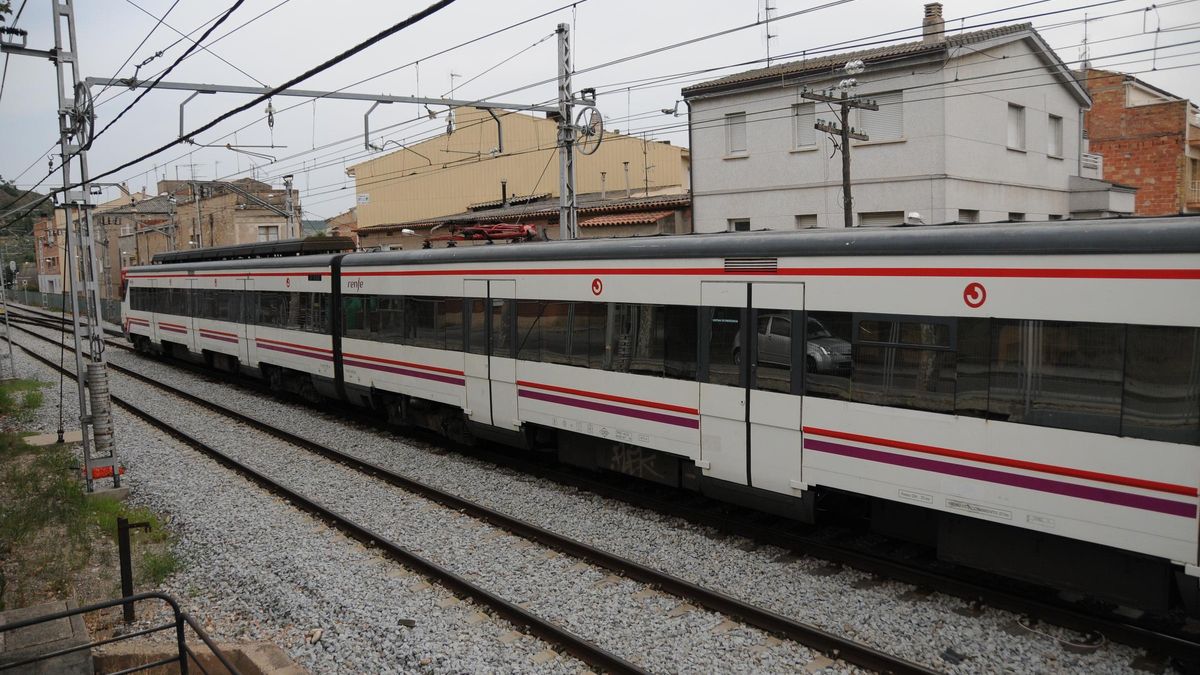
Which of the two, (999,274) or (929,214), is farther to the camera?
(929,214)

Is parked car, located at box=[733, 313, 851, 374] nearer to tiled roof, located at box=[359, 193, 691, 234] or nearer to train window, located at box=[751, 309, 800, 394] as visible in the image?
train window, located at box=[751, 309, 800, 394]

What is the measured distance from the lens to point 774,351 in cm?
841

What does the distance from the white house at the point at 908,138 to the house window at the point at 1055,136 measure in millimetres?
41

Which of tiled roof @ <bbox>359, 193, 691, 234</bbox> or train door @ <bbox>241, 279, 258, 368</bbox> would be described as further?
tiled roof @ <bbox>359, 193, 691, 234</bbox>

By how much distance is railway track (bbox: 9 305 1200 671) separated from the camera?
629 cm

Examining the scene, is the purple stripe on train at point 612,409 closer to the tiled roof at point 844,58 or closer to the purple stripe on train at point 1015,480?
the purple stripe on train at point 1015,480

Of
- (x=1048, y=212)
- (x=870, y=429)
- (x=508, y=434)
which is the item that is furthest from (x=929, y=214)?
(x=870, y=429)

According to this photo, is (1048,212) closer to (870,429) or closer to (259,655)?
(870,429)

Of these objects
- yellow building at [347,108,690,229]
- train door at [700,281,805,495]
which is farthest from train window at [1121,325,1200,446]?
yellow building at [347,108,690,229]

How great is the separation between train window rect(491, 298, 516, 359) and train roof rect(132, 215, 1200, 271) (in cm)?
61

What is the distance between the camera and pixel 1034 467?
21.7 ft

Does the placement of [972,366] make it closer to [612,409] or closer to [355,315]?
[612,409]

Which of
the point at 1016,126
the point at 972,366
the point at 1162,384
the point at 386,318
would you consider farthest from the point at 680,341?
the point at 1016,126

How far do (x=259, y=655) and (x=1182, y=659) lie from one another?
6664 mm
